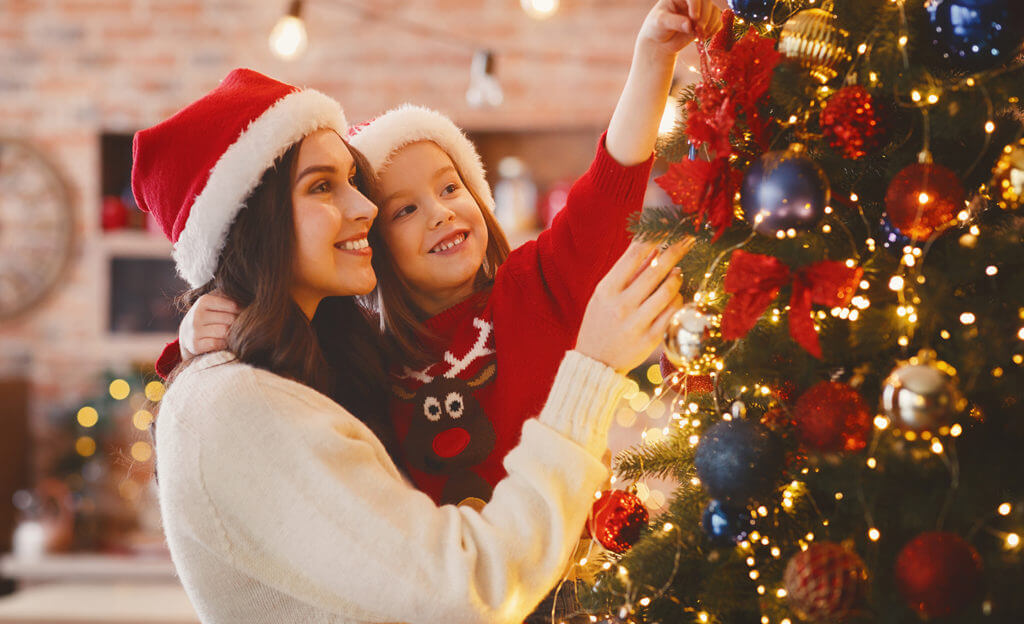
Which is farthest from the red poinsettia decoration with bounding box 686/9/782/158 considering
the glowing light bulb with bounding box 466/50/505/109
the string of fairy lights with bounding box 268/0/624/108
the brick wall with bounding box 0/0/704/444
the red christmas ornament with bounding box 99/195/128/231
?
the red christmas ornament with bounding box 99/195/128/231

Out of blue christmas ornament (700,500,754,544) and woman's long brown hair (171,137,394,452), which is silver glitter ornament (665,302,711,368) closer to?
blue christmas ornament (700,500,754,544)

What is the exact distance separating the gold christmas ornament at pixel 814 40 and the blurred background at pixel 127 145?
8.33 ft

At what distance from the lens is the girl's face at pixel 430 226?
129cm

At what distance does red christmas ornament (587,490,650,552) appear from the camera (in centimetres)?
91

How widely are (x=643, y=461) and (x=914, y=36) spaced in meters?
0.50

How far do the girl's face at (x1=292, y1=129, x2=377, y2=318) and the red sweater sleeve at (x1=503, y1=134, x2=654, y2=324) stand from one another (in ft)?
0.80

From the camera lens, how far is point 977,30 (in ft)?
2.18

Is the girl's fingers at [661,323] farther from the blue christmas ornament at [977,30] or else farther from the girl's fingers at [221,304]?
the girl's fingers at [221,304]

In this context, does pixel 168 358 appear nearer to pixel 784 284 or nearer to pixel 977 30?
pixel 784 284

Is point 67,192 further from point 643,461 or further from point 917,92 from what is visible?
point 917,92

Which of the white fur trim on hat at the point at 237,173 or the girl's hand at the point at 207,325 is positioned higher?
the white fur trim on hat at the point at 237,173

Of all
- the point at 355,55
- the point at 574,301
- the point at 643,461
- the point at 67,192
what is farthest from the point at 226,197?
the point at 67,192

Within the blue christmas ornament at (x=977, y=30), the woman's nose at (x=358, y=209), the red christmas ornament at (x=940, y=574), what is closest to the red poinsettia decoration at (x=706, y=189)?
the blue christmas ornament at (x=977, y=30)

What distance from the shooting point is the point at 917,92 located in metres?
0.70
